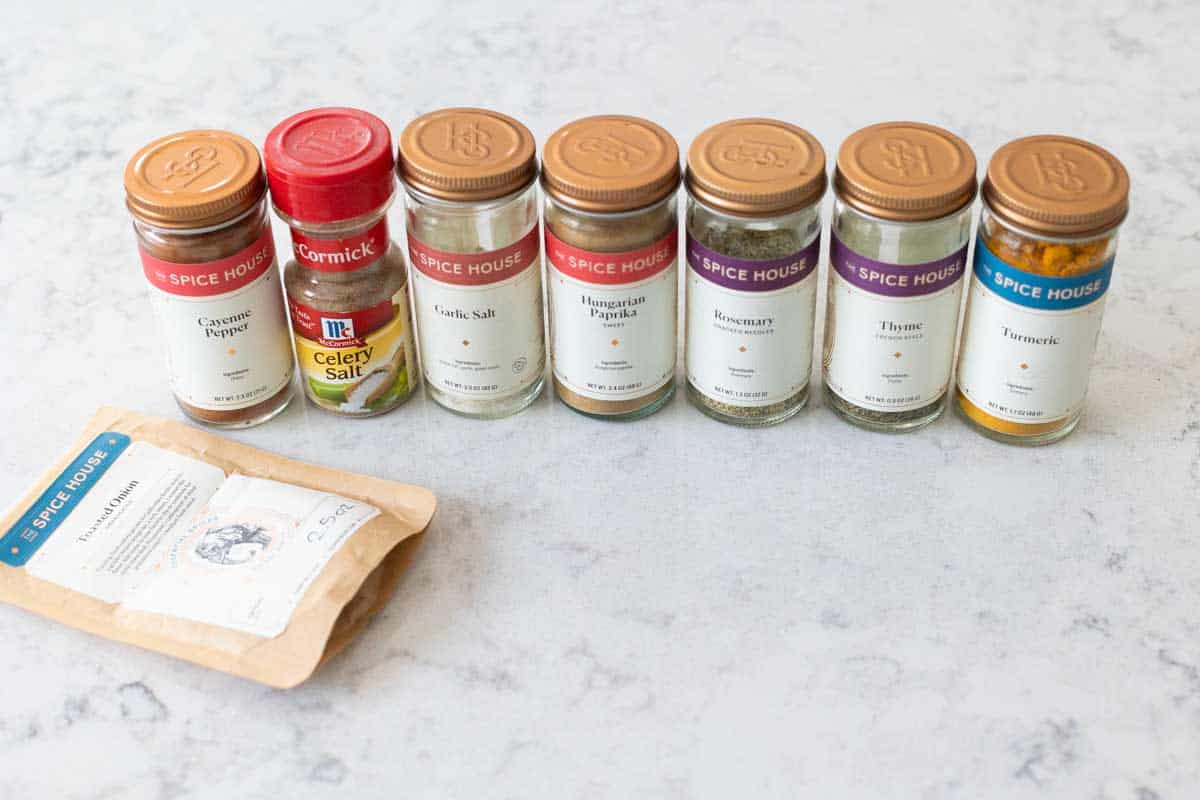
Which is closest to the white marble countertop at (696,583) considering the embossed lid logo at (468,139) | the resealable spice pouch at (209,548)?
the resealable spice pouch at (209,548)

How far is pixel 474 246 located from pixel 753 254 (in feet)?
0.78

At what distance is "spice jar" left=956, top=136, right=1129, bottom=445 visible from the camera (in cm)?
123

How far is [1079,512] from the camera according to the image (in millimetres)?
1327

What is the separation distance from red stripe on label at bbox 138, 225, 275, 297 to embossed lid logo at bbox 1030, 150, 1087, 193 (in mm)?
662

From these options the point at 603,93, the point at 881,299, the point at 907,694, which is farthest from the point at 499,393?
the point at 603,93

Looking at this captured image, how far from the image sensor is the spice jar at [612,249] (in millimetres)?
1270

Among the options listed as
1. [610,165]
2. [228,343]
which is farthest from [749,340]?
[228,343]

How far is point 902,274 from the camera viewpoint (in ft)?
4.18

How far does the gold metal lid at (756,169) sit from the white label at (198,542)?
1.30 ft

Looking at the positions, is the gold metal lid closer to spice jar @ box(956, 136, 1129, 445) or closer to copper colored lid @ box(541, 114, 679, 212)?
copper colored lid @ box(541, 114, 679, 212)

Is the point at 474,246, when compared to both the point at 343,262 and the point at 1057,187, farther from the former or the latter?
the point at 1057,187

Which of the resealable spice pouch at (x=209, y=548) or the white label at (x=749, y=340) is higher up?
the white label at (x=749, y=340)

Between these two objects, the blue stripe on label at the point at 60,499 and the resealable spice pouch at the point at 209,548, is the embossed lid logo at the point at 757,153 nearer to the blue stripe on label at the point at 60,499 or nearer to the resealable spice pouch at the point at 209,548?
the resealable spice pouch at the point at 209,548

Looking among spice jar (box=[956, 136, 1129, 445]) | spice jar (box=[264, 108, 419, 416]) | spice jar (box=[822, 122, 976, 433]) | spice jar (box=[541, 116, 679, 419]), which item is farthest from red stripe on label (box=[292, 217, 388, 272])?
spice jar (box=[956, 136, 1129, 445])
